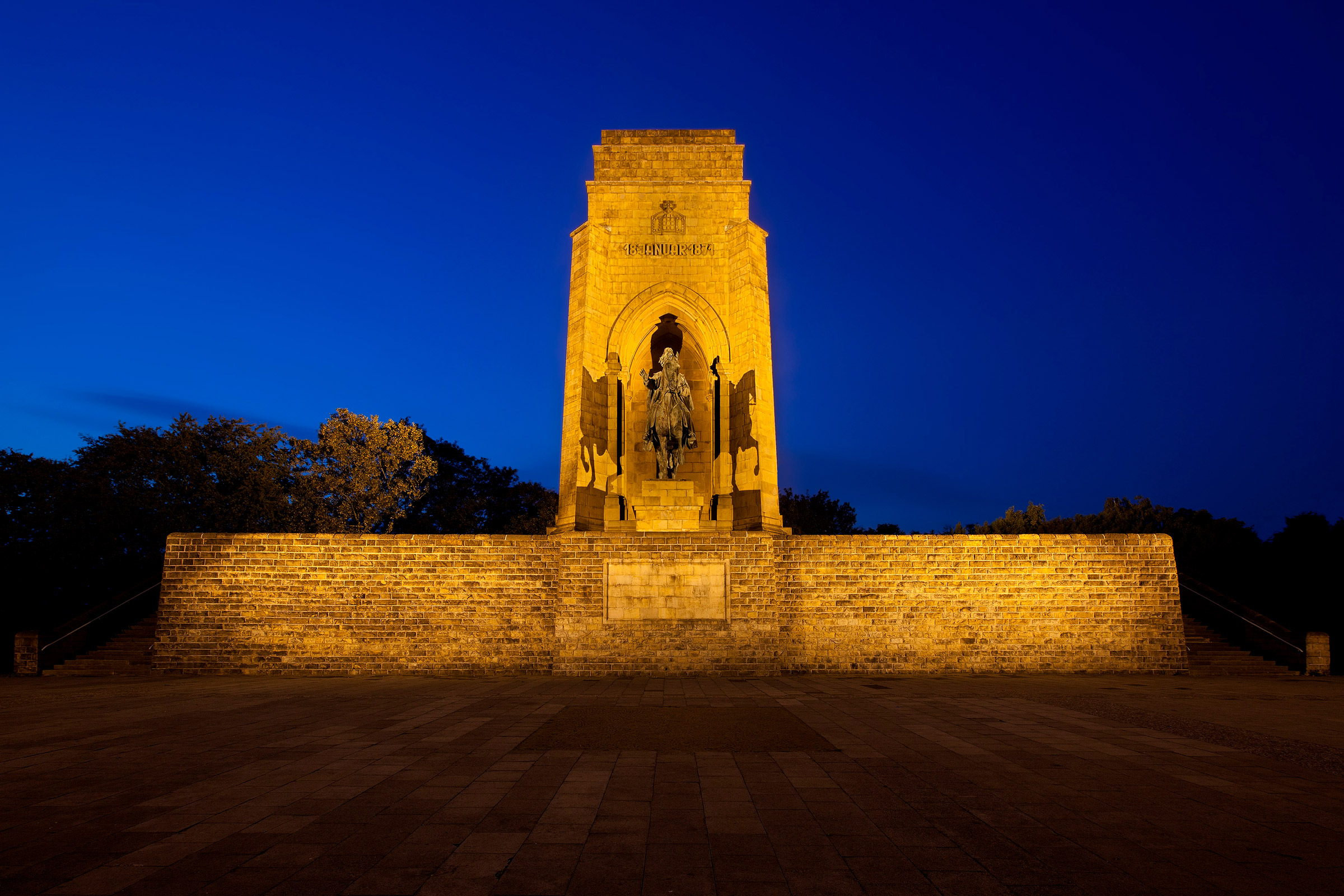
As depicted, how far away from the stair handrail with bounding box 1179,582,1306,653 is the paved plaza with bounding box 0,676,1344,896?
27.9ft

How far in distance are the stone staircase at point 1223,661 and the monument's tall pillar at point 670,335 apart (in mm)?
9228

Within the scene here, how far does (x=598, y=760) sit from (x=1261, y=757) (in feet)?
19.3

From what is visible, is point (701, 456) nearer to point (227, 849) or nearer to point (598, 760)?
point (598, 760)

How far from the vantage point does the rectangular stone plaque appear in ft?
48.1

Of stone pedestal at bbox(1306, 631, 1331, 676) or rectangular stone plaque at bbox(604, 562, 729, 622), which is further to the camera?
stone pedestal at bbox(1306, 631, 1331, 676)

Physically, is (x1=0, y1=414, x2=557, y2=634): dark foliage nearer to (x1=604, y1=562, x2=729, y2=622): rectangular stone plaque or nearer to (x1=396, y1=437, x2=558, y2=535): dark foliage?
(x1=396, y1=437, x2=558, y2=535): dark foliage

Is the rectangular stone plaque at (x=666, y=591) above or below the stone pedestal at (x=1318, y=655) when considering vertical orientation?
above

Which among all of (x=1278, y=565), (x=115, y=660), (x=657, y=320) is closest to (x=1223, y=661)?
(x=1278, y=565)

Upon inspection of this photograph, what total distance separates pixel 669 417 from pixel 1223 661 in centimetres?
1288

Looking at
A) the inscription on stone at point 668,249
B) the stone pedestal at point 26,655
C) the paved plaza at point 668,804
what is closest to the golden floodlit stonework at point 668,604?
the stone pedestal at point 26,655

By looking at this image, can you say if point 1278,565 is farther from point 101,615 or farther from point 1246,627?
point 101,615

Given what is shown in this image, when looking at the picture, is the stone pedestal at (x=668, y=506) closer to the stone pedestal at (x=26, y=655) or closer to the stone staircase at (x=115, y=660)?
the stone staircase at (x=115, y=660)

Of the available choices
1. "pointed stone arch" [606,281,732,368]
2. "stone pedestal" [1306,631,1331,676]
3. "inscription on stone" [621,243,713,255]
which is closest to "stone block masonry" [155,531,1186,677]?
"stone pedestal" [1306,631,1331,676]

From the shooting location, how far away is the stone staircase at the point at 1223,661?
15.6 metres
